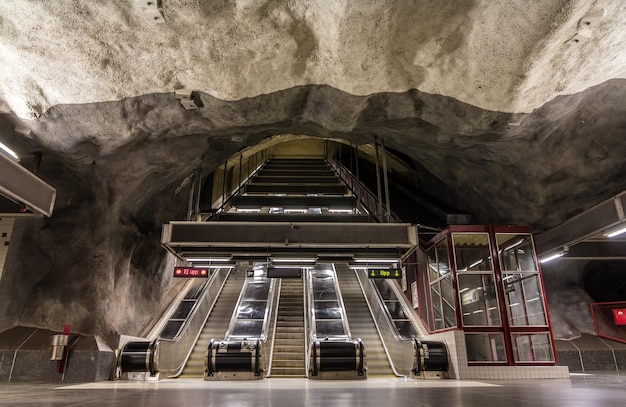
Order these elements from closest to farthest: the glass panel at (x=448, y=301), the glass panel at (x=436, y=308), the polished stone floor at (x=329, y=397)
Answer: the polished stone floor at (x=329, y=397) < the glass panel at (x=448, y=301) < the glass panel at (x=436, y=308)

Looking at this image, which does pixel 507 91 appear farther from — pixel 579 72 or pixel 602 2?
pixel 602 2

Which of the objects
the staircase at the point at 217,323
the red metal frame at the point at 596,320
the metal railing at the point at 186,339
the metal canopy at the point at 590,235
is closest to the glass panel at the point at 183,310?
the metal railing at the point at 186,339

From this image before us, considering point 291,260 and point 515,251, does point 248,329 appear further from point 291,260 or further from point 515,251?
point 515,251

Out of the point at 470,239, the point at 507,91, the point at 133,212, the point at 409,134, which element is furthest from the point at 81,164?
the point at 470,239

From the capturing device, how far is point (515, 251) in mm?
10844

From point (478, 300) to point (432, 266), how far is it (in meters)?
1.84

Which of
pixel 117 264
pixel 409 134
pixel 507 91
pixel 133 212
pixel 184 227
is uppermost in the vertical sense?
pixel 409 134

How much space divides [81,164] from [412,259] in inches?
422

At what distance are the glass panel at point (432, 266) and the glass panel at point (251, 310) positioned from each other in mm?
5307

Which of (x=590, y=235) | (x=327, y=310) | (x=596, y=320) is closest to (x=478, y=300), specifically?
(x=590, y=235)

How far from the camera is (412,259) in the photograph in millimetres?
14336

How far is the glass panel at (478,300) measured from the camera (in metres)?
10.1

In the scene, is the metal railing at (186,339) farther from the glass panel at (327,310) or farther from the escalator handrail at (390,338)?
the escalator handrail at (390,338)

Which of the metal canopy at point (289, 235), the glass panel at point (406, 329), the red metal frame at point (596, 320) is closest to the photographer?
the metal canopy at point (289, 235)
